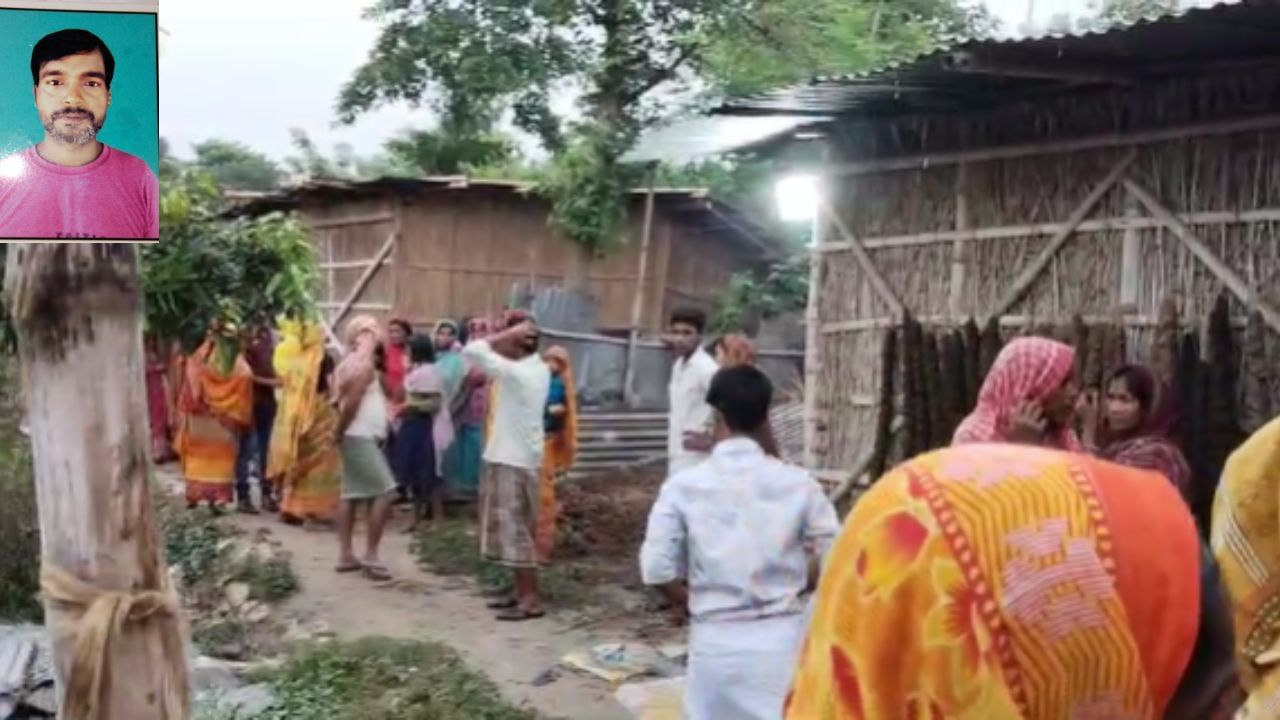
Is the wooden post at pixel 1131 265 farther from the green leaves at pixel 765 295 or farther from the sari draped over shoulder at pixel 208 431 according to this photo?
the green leaves at pixel 765 295

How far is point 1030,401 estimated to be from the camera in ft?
13.1

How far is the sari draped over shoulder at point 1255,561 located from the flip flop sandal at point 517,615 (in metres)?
6.66

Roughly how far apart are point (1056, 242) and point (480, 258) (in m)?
10.0

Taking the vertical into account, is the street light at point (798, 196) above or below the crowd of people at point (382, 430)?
above

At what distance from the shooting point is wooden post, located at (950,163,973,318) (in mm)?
7363

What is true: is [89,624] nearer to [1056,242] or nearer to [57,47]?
[57,47]

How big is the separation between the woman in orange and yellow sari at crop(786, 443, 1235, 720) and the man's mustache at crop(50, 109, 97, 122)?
205 centimetres

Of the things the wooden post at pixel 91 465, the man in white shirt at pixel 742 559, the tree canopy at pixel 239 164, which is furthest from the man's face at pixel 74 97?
the tree canopy at pixel 239 164

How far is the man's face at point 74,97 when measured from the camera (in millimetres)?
2938

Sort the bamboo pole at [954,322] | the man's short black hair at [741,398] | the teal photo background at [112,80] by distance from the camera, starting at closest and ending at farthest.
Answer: the teal photo background at [112,80] → the man's short black hair at [741,398] → the bamboo pole at [954,322]

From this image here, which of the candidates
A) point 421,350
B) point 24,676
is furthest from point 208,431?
point 24,676

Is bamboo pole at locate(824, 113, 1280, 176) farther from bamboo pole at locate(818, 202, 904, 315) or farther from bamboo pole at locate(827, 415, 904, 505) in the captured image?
bamboo pole at locate(827, 415, 904, 505)

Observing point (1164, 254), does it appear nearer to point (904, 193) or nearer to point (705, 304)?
point (904, 193)

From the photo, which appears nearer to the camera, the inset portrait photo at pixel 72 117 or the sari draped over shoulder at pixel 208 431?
the inset portrait photo at pixel 72 117
